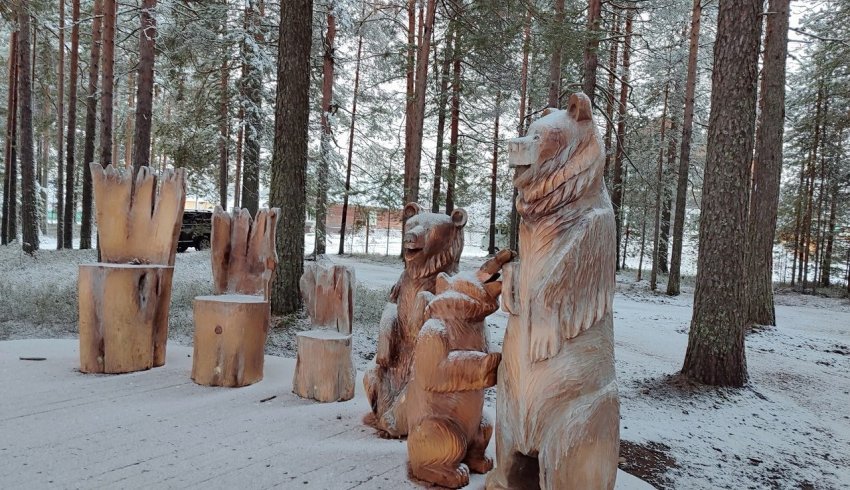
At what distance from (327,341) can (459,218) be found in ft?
3.47

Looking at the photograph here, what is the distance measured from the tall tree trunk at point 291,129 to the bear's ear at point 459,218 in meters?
3.38

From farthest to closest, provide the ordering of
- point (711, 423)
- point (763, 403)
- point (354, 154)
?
point (354, 154) → point (763, 403) → point (711, 423)

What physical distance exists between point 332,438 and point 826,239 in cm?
1812

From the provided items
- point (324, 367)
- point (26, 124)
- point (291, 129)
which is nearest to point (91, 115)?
point (26, 124)

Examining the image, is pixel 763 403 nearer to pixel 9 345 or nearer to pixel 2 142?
pixel 9 345

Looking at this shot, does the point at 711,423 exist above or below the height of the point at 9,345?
below

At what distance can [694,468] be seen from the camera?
282 centimetres

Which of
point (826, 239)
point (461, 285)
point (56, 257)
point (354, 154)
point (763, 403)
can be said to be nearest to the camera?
point (461, 285)

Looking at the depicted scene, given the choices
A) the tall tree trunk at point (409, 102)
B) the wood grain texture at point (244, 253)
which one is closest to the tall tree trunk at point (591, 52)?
the tall tree trunk at point (409, 102)

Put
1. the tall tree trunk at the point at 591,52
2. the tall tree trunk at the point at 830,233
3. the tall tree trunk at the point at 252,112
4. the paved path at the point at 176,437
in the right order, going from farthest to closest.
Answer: the tall tree trunk at the point at 830,233 → the tall tree trunk at the point at 252,112 → the tall tree trunk at the point at 591,52 → the paved path at the point at 176,437

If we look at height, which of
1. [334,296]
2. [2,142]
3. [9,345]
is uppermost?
[2,142]

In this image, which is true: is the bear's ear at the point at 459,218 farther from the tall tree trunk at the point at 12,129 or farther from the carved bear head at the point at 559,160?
the tall tree trunk at the point at 12,129

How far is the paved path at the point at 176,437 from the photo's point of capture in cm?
182

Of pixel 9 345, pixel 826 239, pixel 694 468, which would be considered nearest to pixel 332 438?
pixel 694 468
